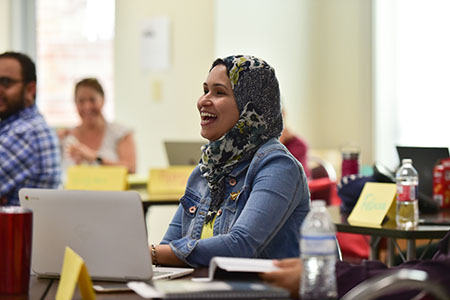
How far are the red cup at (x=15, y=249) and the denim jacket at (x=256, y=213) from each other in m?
0.45

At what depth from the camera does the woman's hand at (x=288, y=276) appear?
4.58ft

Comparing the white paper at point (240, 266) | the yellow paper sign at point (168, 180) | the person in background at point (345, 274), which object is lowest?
the yellow paper sign at point (168, 180)

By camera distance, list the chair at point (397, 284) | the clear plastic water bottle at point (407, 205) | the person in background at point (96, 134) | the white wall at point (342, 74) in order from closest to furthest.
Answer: the chair at point (397, 284) → the clear plastic water bottle at point (407, 205) → the person in background at point (96, 134) → the white wall at point (342, 74)

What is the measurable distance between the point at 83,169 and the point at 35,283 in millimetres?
2456

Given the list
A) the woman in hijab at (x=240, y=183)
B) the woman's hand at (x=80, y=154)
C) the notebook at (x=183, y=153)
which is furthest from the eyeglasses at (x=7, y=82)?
the woman's hand at (x=80, y=154)

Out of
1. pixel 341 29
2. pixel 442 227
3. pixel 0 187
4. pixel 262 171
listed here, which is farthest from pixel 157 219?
pixel 262 171

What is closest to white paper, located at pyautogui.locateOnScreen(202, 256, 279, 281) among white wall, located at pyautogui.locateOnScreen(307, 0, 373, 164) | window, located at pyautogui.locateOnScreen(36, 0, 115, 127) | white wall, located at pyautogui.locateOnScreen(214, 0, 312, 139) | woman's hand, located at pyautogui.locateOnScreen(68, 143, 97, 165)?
woman's hand, located at pyautogui.locateOnScreen(68, 143, 97, 165)

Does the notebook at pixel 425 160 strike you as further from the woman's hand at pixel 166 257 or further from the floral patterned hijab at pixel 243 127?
the woman's hand at pixel 166 257

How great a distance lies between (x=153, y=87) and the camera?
602 centimetres

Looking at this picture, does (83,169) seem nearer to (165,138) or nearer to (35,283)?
(165,138)

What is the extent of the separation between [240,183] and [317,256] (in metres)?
0.81

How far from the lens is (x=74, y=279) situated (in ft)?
4.47

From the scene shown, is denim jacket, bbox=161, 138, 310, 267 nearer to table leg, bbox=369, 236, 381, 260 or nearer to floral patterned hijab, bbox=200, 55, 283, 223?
floral patterned hijab, bbox=200, 55, 283, 223

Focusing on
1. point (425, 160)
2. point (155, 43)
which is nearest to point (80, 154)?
point (155, 43)
